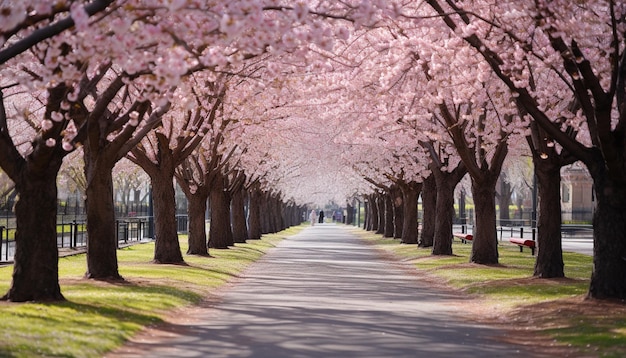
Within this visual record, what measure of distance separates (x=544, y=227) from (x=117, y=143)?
373 inches

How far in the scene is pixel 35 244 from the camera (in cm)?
1589

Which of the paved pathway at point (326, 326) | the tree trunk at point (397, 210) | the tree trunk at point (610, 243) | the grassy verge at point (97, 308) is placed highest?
the tree trunk at point (397, 210)

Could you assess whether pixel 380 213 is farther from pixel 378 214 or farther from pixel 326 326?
pixel 326 326

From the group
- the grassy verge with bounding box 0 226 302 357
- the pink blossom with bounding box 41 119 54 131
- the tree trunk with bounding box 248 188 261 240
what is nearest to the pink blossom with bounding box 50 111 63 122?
the pink blossom with bounding box 41 119 54 131

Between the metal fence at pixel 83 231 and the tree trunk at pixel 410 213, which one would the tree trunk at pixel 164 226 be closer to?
the metal fence at pixel 83 231

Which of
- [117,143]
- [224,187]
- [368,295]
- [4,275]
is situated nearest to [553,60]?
[368,295]

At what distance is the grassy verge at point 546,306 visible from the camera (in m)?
13.1

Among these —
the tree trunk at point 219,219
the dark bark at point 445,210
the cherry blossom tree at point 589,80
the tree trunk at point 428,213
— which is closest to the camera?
the cherry blossom tree at point 589,80

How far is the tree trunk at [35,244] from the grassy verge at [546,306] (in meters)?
6.99

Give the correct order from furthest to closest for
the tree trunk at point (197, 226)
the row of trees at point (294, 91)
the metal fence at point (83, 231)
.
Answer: the metal fence at point (83, 231), the tree trunk at point (197, 226), the row of trees at point (294, 91)

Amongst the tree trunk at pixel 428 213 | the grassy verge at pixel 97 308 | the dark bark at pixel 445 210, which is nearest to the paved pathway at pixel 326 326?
the grassy verge at pixel 97 308

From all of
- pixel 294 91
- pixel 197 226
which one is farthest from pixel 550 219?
pixel 197 226

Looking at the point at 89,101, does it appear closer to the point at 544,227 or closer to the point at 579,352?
the point at 544,227

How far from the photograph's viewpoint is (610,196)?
17156 mm
